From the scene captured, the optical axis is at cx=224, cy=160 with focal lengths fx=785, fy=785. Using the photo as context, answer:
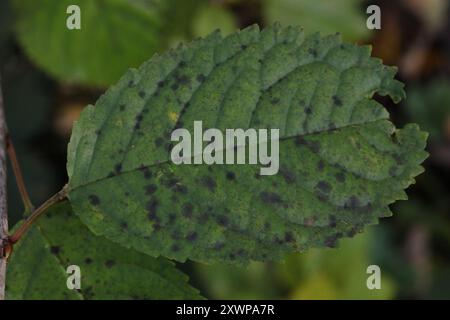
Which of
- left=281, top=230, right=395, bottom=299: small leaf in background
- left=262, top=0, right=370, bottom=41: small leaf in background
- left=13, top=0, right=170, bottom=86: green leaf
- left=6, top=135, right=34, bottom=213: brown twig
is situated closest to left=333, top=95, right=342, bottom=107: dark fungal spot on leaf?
left=6, top=135, right=34, bottom=213: brown twig

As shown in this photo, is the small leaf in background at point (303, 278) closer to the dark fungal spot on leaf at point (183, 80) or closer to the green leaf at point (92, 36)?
the green leaf at point (92, 36)

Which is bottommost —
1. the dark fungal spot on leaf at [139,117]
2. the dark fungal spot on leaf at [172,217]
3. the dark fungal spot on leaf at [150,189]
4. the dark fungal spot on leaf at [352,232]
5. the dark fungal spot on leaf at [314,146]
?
the dark fungal spot on leaf at [352,232]

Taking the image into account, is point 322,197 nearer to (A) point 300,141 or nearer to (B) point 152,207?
(A) point 300,141

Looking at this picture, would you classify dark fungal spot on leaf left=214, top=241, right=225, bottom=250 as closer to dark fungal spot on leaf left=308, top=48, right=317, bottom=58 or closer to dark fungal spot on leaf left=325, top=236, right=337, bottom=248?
dark fungal spot on leaf left=325, top=236, right=337, bottom=248

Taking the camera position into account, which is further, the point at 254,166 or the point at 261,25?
the point at 261,25

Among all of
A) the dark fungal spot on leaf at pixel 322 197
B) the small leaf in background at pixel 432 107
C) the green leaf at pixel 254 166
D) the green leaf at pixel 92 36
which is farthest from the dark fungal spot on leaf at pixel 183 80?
the small leaf in background at pixel 432 107

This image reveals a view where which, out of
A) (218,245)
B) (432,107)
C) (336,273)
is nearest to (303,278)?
(336,273)
